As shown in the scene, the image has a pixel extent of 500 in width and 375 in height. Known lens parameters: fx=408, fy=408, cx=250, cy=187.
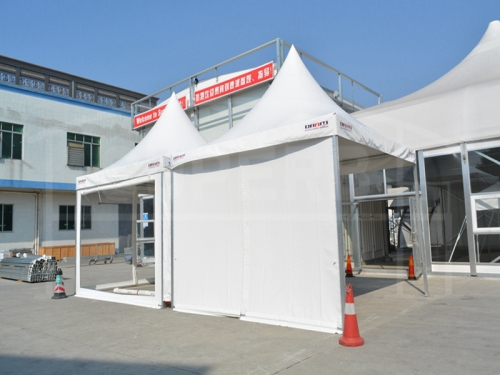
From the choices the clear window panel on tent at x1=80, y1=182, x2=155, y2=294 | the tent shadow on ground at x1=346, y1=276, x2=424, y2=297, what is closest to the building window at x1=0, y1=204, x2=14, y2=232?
the clear window panel on tent at x1=80, y1=182, x2=155, y2=294

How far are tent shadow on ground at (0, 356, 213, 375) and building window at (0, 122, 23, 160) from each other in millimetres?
21728

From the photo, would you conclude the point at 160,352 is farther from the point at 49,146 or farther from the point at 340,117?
the point at 49,146

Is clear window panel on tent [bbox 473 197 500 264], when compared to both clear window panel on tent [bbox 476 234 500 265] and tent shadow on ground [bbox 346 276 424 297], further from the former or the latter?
tent shadow on ground [bbox 346 276 424 297]

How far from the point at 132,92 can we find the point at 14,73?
10996 mm

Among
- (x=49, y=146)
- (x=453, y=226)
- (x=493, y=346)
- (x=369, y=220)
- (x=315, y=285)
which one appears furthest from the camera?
(x=49, y=146)

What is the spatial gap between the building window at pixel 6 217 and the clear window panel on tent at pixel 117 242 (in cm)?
420

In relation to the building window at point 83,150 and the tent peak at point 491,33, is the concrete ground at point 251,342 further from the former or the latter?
the building window at point 83,150

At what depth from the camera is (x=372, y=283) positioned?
11164mm

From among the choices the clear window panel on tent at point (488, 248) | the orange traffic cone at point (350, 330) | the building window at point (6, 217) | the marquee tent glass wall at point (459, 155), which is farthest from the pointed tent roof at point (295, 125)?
the building window at point (6, 217)

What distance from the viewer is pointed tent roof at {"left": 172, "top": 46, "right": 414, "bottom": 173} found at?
6359 mm

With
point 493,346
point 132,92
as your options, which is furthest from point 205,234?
point 132,92

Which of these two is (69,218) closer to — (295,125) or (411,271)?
(411,271)

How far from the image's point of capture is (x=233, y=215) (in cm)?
747

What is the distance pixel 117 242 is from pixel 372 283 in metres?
22.0
